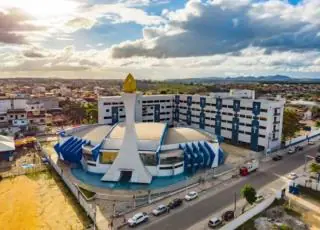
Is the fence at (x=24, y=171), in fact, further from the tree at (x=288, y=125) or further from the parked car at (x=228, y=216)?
the tree at (x=288, y=125)

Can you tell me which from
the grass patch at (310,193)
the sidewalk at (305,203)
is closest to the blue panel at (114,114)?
the sidewalk at (305,203)

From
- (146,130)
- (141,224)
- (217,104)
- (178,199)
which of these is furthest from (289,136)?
(141,224)

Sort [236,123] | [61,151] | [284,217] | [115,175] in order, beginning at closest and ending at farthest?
1. [284,217]
2. [115,175]
3. [61,151]
4. [236,123]

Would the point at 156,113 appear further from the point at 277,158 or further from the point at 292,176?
the point at 292,176

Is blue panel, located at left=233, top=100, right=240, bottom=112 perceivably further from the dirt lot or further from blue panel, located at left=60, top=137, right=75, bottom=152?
blue panel, located at left=60, top=137, right=75, bottom=152

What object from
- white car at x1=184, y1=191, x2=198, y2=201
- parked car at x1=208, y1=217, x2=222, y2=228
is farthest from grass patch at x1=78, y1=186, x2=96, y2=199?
parked car at x1=208, y1=217, x2=222, y2=228

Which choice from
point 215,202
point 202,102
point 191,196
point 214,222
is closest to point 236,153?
point 202,102

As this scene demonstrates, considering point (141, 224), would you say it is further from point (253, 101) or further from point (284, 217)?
point (253, 101)
